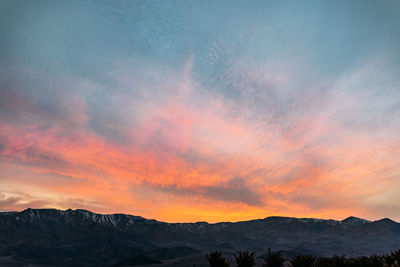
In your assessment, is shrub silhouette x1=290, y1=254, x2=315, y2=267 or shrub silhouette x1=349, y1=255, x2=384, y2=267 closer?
shrub silhouette x1=290, y1=254, x2=315, y2=267

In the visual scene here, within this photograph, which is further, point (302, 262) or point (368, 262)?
point (368, 262)

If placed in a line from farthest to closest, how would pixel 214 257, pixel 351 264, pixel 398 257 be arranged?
pixel 398 257 < pixel 351 264 < pixel 214 257

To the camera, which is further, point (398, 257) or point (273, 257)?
point (398, 257)

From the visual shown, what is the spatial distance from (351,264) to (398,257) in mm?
10048

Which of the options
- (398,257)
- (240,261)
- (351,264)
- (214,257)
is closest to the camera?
(214,257)

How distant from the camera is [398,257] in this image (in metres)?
34.8

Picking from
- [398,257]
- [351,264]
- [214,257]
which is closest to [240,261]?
[214,257]

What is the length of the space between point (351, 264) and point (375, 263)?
2.00 metres

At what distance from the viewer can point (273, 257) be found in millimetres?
29375

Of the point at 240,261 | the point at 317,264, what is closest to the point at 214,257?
the point at 240,261

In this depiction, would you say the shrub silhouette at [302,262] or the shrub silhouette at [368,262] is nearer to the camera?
the shrub silhouette at [302,262]

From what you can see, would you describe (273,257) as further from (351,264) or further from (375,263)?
(375,263)

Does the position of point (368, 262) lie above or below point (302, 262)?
above

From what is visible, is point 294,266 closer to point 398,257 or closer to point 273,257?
point 273,257
